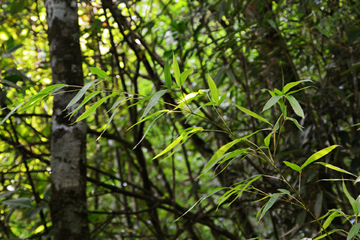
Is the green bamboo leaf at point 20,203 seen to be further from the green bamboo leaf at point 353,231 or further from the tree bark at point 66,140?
the green bamboo leaf at point 353,231

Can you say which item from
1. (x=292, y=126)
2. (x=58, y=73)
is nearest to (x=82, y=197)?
(x=58, y=73)

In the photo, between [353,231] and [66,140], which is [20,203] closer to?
[66,140]

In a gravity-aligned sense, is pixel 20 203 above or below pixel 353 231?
above

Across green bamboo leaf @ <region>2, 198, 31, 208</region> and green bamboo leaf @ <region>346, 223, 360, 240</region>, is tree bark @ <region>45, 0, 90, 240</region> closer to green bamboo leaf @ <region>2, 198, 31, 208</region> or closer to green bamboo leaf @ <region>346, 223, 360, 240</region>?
green bamboo leaf @ <region>2, 198, 31, 208</region>

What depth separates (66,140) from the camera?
923 millimetres

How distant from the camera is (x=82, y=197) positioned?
92cm

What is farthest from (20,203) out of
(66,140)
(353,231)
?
(353,231)

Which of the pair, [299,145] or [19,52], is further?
[19,52]

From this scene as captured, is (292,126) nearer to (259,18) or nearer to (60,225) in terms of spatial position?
(259,18)

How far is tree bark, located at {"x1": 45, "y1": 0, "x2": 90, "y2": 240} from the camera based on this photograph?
875mm

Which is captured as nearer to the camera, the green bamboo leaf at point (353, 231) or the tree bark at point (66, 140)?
the green bamboo leaf at point (353, 231)

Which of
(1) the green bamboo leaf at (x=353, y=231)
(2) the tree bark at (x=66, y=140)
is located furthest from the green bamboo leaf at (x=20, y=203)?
(1) the green bamboo leaf at (x=353, y=231)

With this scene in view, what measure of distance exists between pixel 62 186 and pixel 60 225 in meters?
0.11

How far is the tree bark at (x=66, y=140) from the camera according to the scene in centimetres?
88
